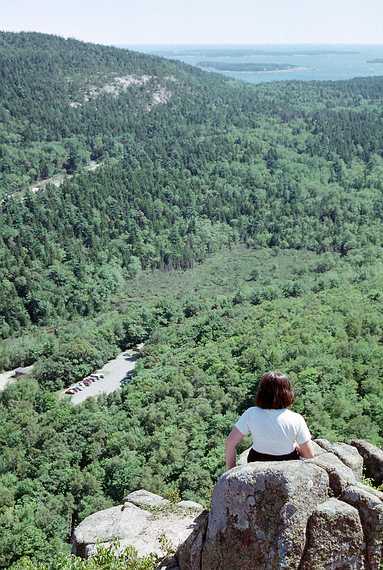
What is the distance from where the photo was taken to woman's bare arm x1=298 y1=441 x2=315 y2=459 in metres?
10.3

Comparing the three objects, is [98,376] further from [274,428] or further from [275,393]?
[275,393]

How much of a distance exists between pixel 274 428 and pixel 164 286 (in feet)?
335

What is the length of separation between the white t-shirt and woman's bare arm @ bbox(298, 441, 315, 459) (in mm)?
117

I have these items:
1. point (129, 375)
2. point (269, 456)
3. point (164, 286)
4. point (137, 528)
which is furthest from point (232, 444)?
point (164, 286)

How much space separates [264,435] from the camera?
1004 cm

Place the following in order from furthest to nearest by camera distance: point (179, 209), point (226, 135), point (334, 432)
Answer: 1. point (226, 135)
2. point (179, 209)
3. point (334, 432)

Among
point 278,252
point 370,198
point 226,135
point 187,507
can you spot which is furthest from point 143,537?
point 226,135

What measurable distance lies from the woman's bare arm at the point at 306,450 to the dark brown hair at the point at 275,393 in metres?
0.94

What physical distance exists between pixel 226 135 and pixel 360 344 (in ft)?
464

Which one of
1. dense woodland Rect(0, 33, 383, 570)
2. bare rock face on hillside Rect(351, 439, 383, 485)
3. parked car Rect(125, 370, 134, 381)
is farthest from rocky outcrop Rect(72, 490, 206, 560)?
parked car Rect(125, 370, 134, 381)

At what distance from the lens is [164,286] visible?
111875 millimetres

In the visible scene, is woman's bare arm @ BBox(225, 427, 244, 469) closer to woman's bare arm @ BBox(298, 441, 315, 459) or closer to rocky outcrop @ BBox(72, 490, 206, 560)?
woman's bare arm @ BBox(298, 441, 315, 459)

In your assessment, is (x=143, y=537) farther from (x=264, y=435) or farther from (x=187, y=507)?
(x=264, y=435)

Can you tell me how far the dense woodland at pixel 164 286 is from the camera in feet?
137
